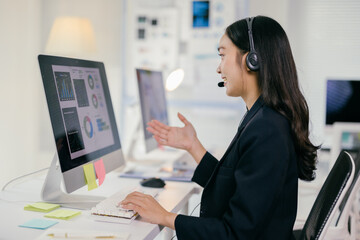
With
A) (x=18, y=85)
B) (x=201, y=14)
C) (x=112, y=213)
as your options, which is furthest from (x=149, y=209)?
(x=201, y=14)

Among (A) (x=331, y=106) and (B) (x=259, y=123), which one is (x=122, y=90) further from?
(B) (x=259, y=123)

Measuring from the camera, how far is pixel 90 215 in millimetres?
1241

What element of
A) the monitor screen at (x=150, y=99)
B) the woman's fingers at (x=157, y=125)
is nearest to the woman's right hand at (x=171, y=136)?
the woman's fingers at (x=157, y=125)

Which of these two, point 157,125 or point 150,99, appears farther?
point 150,99

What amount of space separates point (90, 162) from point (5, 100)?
1.79m

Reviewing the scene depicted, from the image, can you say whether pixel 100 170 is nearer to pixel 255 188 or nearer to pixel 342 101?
pixel 255 188

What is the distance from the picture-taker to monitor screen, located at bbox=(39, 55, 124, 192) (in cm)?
124

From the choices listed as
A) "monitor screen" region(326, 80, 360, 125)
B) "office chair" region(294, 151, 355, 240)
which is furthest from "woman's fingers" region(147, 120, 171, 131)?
"monitor screen" region(326, 80, 360, 125)

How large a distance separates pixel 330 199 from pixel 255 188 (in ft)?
0.95

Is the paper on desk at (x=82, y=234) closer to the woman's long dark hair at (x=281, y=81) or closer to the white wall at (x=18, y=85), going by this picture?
the woman's long dark hair at (x=281, y=81)

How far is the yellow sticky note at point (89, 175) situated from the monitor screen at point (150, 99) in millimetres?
745

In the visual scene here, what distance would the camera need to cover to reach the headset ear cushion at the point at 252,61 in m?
1.13

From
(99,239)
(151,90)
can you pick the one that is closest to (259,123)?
(99,239)

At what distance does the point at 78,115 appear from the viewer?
1364mm
